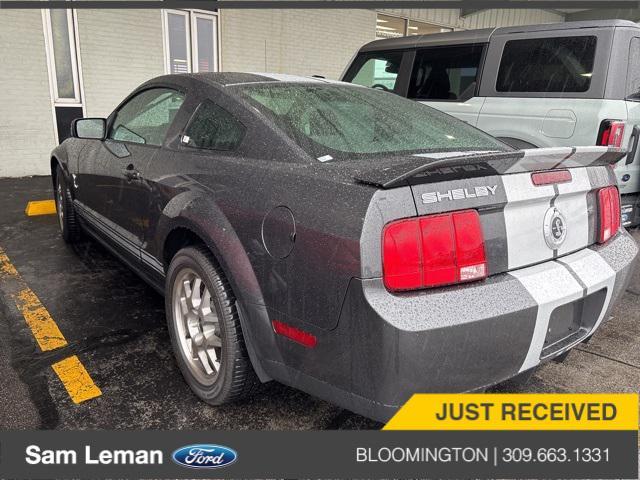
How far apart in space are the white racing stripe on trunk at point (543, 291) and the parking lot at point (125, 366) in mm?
702

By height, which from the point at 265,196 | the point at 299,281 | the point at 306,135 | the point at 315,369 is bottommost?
the point at 315,369

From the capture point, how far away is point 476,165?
5.49 ft

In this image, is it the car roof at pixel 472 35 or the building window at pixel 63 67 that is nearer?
the car roof at pixel 472 35

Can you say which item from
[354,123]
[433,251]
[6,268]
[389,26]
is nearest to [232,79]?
[354,123]

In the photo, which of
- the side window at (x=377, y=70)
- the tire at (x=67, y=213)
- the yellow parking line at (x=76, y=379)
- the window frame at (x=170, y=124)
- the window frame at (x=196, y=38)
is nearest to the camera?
the yellow parking line at (x=76, y=379)

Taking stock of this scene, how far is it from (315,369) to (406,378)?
0.34 meters

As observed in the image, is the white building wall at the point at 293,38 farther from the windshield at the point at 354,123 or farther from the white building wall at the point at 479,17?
the windshield at the point at 354,123

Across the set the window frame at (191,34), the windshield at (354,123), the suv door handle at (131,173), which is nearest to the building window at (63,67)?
the window frame at (191,34)

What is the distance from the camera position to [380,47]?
19.6ft

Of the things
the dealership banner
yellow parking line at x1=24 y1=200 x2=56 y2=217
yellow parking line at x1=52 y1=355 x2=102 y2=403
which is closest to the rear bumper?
the dealership banner

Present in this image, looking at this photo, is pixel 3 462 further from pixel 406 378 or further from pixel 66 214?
pixel 66 214

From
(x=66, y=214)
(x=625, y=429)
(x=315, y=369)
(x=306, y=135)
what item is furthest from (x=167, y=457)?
(x=66, y=214)

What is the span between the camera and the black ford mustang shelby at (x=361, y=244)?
5.01 ft

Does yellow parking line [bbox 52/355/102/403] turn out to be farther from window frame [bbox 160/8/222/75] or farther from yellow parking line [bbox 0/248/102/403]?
window frame [bbox 160/8/222/75]
